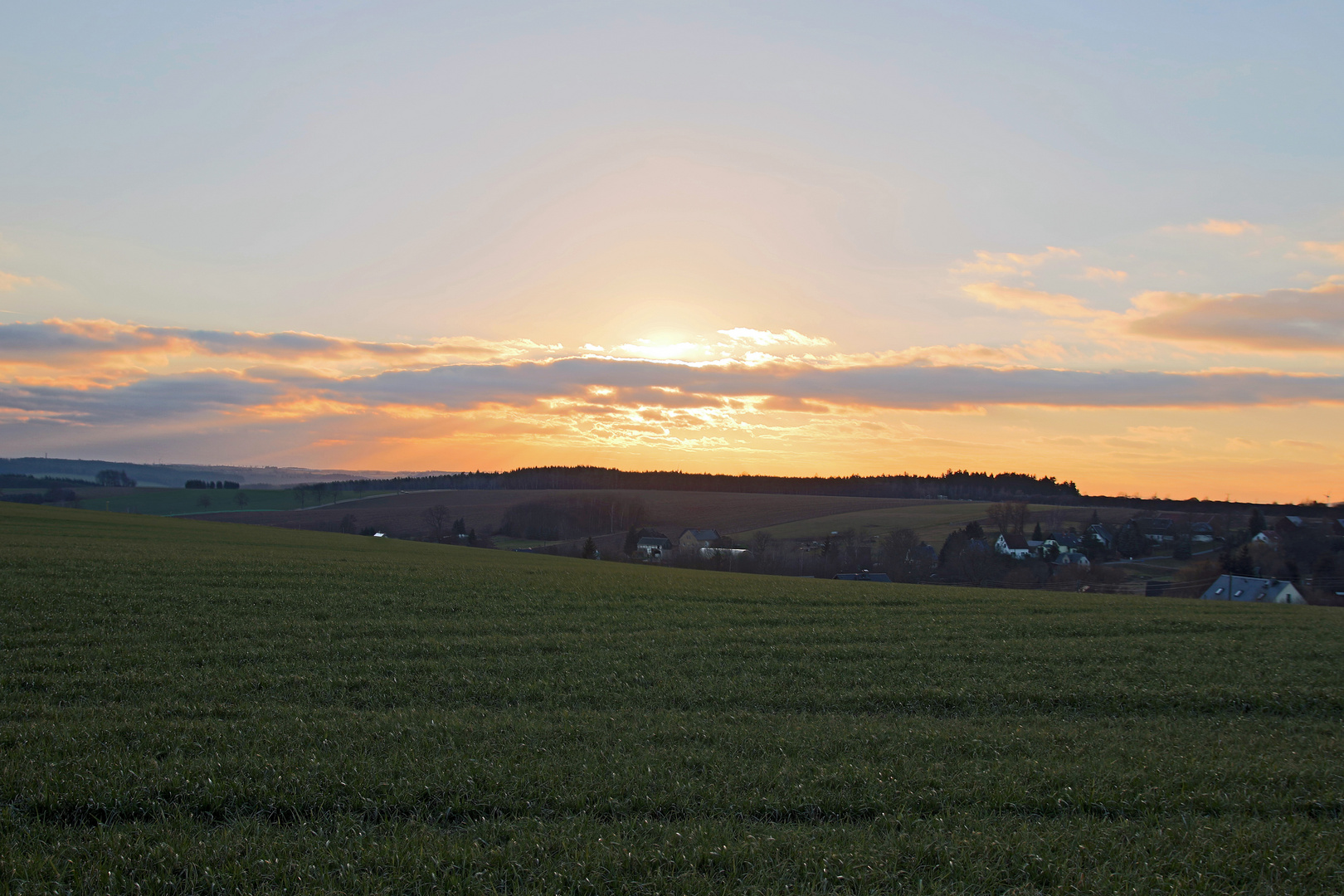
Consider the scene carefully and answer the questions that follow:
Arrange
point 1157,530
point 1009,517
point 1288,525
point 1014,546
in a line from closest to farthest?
point 1288,525
point 1157,530
point 1014,546
point 1009,517

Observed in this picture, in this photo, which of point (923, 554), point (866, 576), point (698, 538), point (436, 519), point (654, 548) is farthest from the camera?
point (436, 519)

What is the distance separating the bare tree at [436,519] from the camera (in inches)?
4060

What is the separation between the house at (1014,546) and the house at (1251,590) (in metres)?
23.5

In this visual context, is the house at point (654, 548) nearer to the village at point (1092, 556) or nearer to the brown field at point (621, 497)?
the village at point (1092, 556)

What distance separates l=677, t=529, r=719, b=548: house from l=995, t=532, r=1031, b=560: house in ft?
112

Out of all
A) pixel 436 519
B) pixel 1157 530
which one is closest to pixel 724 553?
pixel 436 519

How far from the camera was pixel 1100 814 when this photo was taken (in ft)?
23.5

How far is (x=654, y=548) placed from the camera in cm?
9988

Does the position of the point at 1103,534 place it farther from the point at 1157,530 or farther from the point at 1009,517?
the point at 1009,517

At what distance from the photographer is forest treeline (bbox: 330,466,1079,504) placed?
493 ft

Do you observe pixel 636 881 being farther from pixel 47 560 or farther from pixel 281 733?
pixel 47 560

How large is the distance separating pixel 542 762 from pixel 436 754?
122 centimetres

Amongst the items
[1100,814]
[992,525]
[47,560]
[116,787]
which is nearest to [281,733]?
[116,787]

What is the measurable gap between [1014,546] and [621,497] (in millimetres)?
67186
